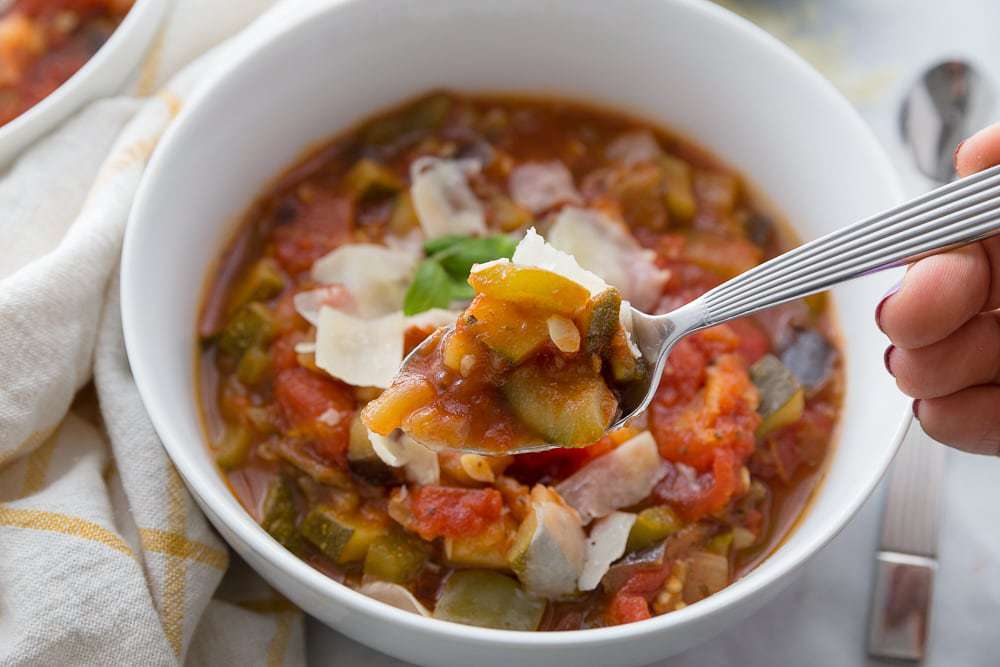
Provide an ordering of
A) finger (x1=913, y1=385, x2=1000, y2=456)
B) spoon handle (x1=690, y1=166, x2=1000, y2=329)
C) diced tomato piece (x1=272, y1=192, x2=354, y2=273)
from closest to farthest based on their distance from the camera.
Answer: spoon handle (x1=690, y1=166, x2=1000, y2=329)
finger (x1=913, y1=385, x2=1000, y2=456)
diced tomato piece (x1=272, y1=192, x2=354, y2=273)

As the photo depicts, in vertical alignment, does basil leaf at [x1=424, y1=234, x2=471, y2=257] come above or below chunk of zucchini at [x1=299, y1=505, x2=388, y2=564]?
above

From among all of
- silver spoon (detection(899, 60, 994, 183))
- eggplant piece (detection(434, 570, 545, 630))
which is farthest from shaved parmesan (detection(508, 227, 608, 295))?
silver spoon (detection(899, 60, 994, 183))

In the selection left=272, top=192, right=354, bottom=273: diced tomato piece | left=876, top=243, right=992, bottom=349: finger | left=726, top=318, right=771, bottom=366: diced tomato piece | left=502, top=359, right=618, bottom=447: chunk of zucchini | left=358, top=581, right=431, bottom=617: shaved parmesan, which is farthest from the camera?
left=272, top=192, right=354, bottom=273: diced tomato piece

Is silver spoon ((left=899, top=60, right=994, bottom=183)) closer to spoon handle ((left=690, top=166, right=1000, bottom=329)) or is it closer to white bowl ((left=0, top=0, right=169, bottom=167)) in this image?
spoon handle ((left=690, top=166, right=1000, bottom=329))

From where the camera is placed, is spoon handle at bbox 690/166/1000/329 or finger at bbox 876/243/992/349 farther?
finger at bbox 876/243/992/349

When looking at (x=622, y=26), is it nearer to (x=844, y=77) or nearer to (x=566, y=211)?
(x=566, y=211)

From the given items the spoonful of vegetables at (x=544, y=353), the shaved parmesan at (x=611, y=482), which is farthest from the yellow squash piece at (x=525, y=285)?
the shaved parmesan at (x=611, y=482)

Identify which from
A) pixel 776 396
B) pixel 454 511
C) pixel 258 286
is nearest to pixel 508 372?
pixel 454 511

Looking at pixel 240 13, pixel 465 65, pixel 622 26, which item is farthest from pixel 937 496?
pixel 240 13
